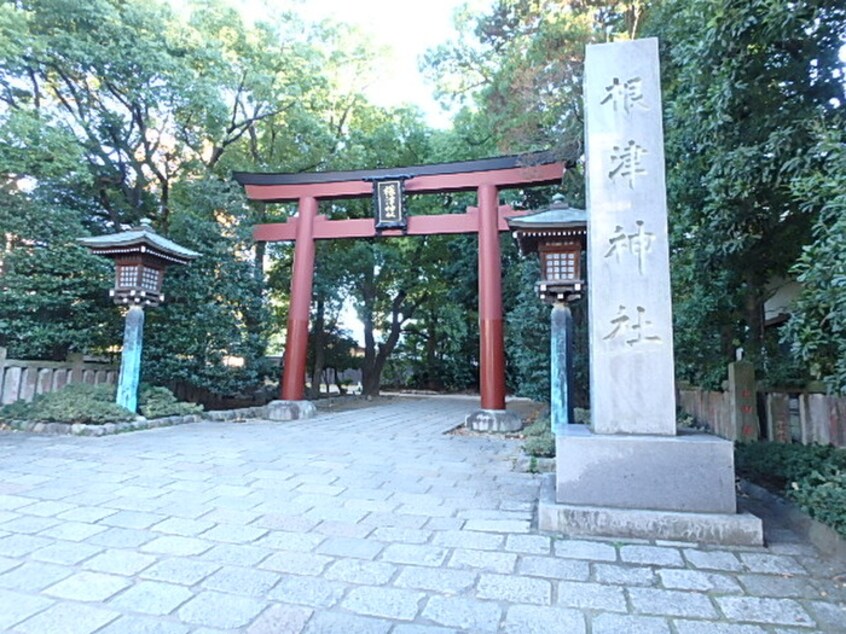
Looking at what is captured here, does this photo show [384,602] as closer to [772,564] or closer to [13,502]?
[772,564]

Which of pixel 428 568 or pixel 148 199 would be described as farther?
pixel 148 199

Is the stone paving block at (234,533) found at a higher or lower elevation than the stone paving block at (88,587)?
lower

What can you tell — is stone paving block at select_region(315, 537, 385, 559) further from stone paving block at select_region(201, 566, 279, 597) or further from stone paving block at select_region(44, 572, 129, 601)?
stone paving block at select_region(44, 572, 129, 601)

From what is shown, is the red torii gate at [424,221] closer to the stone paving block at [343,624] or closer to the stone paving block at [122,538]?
the stone paving block at [122,538]

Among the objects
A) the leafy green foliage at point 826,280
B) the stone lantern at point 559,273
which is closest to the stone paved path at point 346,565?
the leafy green foliage at point 826,280

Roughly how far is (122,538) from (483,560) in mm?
2186

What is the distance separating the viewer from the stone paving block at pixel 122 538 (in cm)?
286

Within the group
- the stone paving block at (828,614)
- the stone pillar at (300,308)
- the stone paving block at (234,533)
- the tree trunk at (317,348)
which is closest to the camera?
the stone paving block at (828,614)

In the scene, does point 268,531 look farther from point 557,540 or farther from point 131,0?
point 131,0

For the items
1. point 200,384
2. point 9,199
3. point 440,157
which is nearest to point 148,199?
point 9,199

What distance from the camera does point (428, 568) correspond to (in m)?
2.60

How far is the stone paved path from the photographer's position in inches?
81.9

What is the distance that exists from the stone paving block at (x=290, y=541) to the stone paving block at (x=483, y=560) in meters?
0.85

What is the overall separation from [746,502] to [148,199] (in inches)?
514
